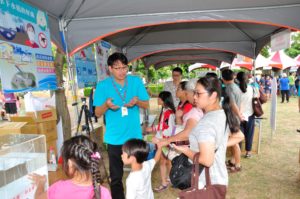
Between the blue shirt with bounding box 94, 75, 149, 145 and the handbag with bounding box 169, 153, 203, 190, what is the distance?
30.4 inches

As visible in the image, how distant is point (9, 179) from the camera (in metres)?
1.48

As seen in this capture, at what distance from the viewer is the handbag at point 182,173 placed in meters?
1.72

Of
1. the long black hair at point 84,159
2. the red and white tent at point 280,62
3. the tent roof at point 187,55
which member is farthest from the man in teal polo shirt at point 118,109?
the red and white tent at point 280,62

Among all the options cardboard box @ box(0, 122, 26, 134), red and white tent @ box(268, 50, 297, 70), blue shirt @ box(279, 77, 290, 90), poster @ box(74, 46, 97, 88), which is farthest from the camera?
red and white tent @ box(268, 50, 297, 70)

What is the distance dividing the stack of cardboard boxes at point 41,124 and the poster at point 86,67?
75cm

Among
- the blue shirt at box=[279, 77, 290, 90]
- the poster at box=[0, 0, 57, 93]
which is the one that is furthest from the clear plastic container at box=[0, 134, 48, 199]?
the blue shirt at box=[279, 77, 290, 90]

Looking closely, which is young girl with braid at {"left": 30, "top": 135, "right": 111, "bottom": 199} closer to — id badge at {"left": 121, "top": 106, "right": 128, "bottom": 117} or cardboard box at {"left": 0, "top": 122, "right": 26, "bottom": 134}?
id badge at {"left": 121, "top": 106, "right": 128, "bottom": 117}

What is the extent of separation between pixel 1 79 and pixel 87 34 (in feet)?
5.03

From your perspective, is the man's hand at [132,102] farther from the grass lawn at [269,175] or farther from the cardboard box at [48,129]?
the cardboard box at [48,129]

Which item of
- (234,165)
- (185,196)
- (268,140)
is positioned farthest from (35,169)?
(268,140)

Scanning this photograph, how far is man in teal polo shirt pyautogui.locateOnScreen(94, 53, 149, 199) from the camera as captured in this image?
2.43 m

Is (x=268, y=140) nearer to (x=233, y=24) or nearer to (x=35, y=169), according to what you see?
(x=233, y=24)

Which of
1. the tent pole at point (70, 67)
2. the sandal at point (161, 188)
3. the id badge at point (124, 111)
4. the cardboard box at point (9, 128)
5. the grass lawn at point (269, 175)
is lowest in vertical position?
the grass lawn at point (269, 175)

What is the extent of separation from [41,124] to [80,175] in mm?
2606
